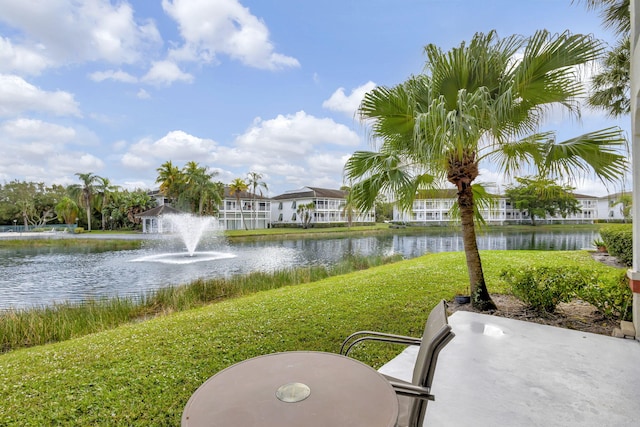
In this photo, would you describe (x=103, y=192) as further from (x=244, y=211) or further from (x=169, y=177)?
(x=244, y=211)

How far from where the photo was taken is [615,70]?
8.70m

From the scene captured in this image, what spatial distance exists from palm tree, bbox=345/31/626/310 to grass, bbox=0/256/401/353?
5044 millimetres

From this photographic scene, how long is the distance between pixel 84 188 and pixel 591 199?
248ft

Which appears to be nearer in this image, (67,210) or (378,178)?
(378,178)

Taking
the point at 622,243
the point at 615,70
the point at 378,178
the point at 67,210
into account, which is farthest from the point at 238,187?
the point at 378,178

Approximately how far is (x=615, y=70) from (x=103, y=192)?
4950 cm

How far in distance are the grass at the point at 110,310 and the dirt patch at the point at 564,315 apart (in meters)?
5.44

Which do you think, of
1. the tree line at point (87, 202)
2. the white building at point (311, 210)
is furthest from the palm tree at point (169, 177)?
the white building at point (311, 210)

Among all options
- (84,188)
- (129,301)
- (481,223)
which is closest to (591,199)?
(481,223)

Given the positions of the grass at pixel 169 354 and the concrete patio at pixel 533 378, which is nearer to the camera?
the concrete patio at pixel 533 378

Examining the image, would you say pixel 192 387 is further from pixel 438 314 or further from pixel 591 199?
pixel 591 199

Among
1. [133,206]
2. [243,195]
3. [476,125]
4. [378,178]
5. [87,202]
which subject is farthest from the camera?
[243,195]

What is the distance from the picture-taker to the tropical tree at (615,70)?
6875mm

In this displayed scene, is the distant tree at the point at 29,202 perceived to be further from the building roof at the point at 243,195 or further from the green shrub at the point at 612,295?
the green shrub at the point at 612,295
